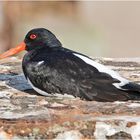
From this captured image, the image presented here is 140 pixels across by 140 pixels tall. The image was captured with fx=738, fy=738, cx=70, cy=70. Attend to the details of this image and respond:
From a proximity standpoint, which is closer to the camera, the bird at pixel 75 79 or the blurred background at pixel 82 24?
the bird at pixel 75 79

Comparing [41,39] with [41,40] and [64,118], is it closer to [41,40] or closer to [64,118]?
[41,40]

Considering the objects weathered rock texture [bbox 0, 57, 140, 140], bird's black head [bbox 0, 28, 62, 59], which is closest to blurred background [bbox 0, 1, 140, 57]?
bird's black head [bbox 0, 28, 62, 59]

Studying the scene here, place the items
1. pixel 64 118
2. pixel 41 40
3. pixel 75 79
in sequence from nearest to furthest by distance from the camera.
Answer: pixel 64 118
pixel 75 79
pixel 41 40

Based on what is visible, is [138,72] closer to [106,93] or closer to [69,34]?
[106,93]

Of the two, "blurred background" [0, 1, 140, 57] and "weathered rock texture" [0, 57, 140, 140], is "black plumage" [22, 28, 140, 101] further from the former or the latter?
"blurred background" [0, 1, 140, 57]

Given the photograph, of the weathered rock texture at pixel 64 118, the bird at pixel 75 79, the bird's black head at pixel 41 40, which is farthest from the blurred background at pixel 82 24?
the weathered rock texture at pixel 64 118

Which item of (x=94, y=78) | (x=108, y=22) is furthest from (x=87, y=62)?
(x=108, y=22)

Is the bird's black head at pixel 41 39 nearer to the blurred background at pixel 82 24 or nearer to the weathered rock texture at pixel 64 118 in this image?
the weathered rock texture at pixel 64 118

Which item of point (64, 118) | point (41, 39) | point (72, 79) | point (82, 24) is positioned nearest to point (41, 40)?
point (41, 39)
